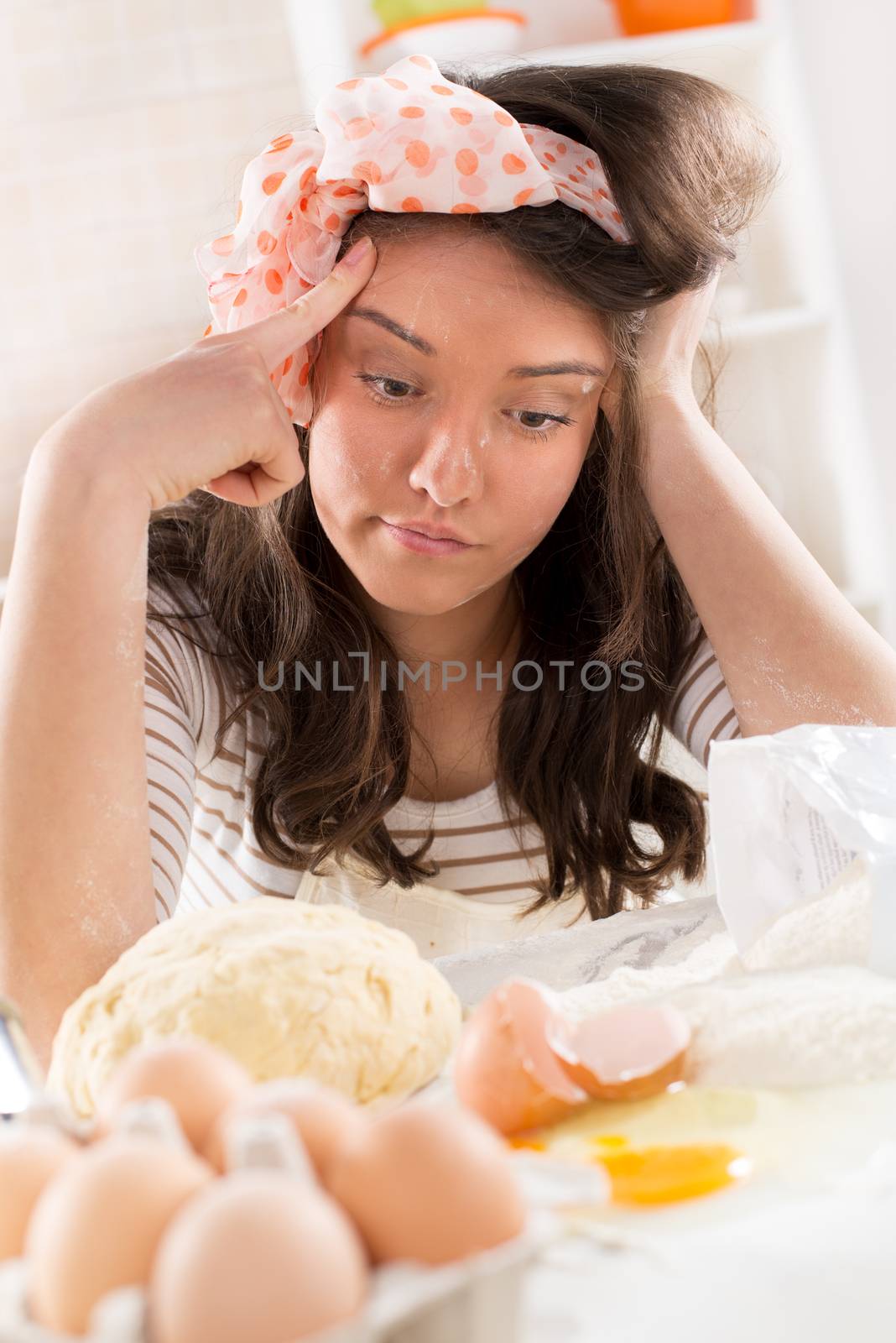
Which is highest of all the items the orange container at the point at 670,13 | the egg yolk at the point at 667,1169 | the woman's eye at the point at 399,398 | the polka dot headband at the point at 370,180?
the orange container at the point at 670,13

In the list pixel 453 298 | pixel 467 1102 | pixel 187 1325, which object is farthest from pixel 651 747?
pixel 187 1325

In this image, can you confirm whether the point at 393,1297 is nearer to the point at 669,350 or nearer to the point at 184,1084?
the point at 184,1084

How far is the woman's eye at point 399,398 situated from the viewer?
0.79 metres

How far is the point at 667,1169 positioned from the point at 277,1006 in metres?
0.16

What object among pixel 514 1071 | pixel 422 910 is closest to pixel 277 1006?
pixel 514 1071

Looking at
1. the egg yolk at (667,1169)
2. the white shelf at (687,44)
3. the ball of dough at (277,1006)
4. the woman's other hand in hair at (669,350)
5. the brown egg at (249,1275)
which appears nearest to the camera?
the brown egg at (249,1275)

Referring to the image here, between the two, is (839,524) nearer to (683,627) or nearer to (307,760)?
(683,627)

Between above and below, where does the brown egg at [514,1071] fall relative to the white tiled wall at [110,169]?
below

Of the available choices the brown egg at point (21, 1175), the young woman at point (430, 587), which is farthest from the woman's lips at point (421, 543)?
the brown egg at point (21, 1175)

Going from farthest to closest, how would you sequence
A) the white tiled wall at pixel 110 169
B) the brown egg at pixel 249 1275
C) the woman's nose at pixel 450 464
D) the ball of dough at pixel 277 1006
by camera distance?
the white tiled wall at pixel 110 169 < the woman's nose at pixel 450 464 < the ball of dough at pixel 277 1006 < the brown egg at pixel 249 1275

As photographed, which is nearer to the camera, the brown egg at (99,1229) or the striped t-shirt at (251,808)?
the brown egg at (99,1229)

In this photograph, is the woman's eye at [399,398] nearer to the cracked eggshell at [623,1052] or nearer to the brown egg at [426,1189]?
the cracked eggshell at [623,1052]

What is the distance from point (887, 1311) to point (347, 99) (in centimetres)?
73

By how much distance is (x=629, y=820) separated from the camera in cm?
106
